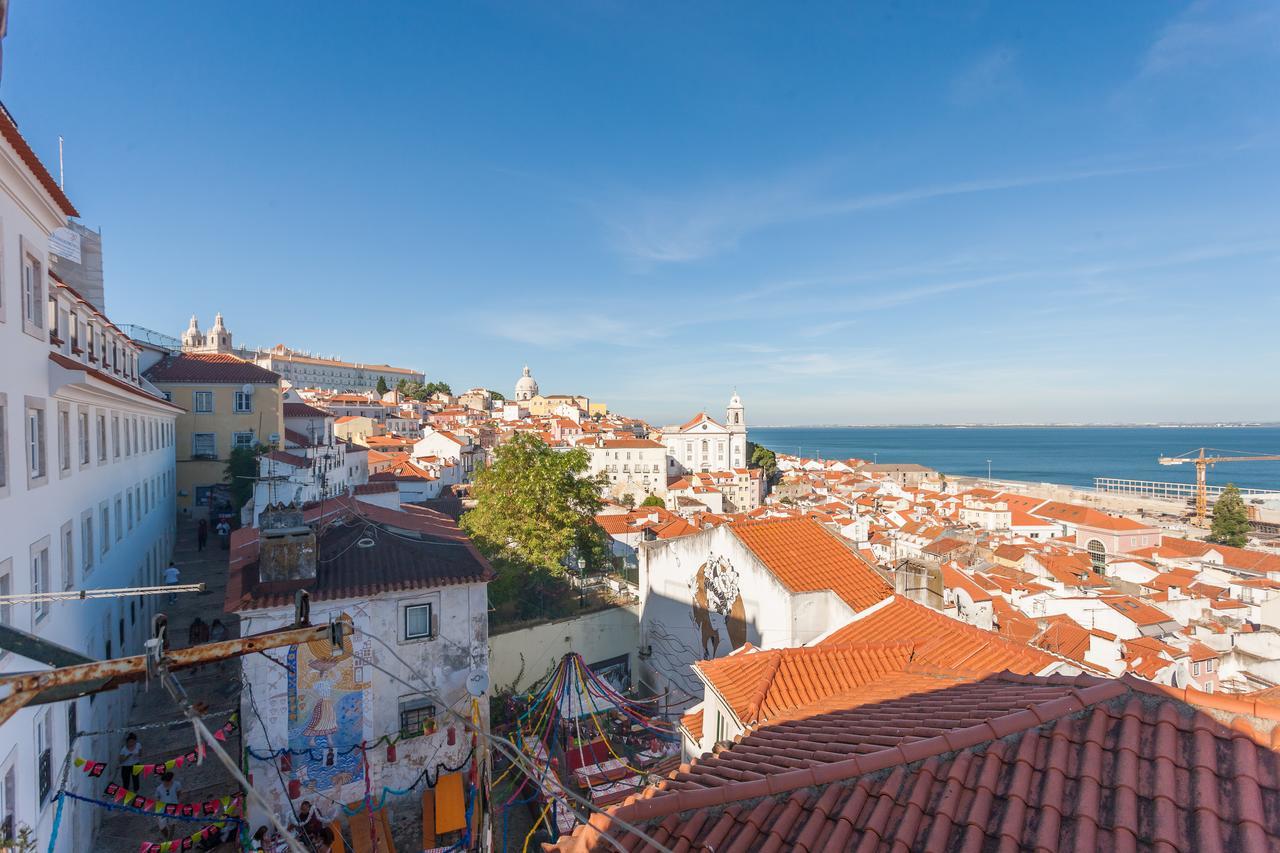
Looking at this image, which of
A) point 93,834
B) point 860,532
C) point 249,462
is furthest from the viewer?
point 860,532

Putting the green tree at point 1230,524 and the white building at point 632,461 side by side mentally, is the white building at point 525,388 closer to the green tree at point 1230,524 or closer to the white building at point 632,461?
the white building at point 632,461

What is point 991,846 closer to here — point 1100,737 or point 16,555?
point 1100,737

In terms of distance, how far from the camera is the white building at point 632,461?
8538 centimetres

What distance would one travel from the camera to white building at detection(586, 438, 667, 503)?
8538 cm

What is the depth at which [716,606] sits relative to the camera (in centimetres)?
1470

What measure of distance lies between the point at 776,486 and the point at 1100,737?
319 feet

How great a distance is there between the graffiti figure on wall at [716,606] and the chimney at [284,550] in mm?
8595

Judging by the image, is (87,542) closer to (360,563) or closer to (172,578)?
(360,563)

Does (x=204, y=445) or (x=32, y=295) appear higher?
(x=32, y=295)

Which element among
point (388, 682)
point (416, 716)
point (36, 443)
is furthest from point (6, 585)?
point (416, 716)

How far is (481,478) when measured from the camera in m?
21.6

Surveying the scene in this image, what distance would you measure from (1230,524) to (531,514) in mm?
68620

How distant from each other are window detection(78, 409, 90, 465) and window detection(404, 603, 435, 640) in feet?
21.3

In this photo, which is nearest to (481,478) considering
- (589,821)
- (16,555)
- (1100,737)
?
(16,555)
